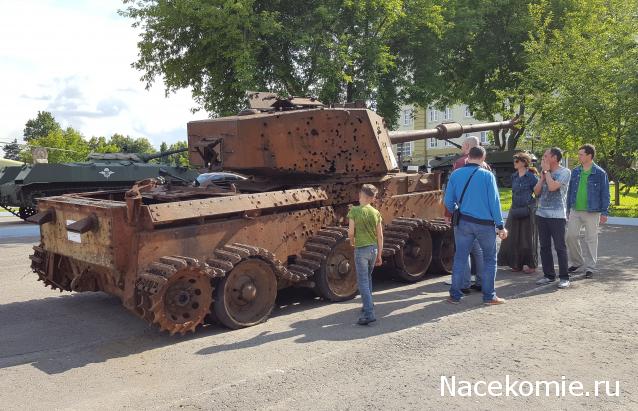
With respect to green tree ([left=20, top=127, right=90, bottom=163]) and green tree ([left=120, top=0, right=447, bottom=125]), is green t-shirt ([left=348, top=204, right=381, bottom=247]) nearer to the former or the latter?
green tree ([left=120, top=0, right=447, bottom=125])

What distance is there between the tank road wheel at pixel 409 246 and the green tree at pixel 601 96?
34.8 feet

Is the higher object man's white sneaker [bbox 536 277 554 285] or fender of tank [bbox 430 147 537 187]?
fender of tank [bbox 430 147 537 187]

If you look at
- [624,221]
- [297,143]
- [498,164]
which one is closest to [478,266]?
[297,143]

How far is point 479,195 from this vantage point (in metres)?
6.94

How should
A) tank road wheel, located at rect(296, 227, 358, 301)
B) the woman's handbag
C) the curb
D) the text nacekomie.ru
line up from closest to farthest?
the text nacekomie.ru → tank road wheel, located at rect(296, 227, 358, 301) → the woman's handbag → the curb

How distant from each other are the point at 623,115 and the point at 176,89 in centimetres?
1654

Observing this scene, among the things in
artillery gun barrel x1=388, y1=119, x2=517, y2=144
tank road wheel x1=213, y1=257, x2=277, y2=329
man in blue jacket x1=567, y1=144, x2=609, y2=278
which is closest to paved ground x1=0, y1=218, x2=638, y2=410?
tank road wheel x1=213, y1=257, x2=277, y2=329

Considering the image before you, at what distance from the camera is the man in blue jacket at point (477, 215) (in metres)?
6.92

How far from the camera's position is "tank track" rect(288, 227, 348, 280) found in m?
7.11

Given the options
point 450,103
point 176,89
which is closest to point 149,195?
point 176,89

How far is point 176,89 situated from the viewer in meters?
Result: 24.9

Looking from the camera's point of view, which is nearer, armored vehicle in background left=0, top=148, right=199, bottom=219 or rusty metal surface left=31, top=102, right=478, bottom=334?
rusty metal surface left=31, top=102, right=478, bottom=334

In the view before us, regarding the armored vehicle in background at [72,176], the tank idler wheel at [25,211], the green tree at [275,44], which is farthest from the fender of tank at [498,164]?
the tank idler wheel at [25,211]

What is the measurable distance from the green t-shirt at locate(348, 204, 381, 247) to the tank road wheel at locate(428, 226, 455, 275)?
279 centimetres
